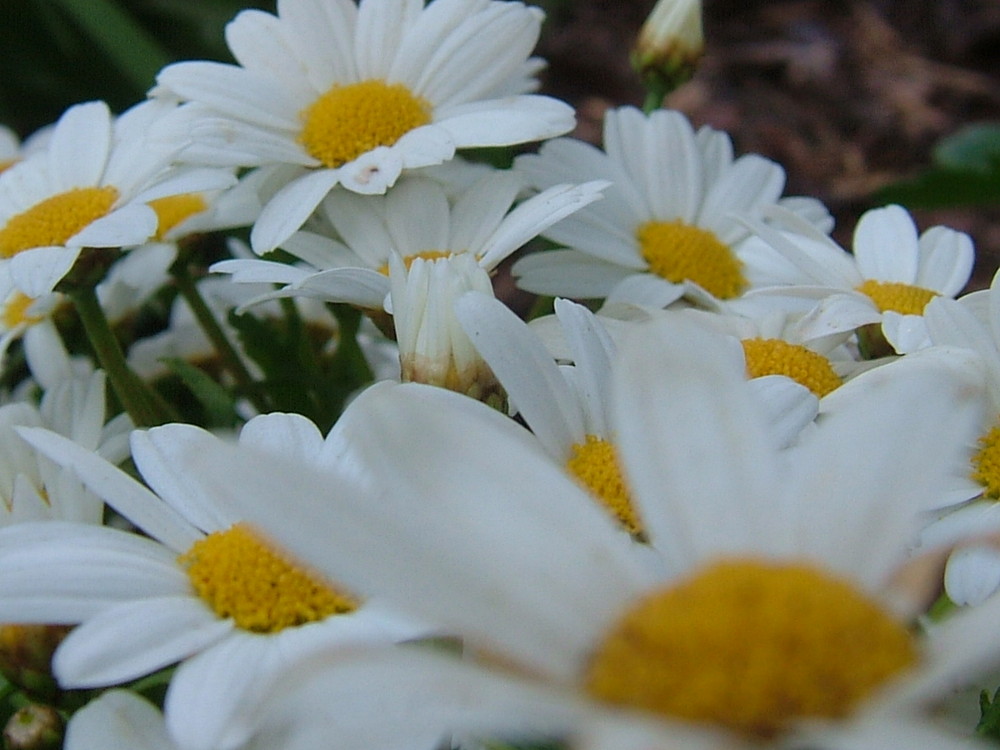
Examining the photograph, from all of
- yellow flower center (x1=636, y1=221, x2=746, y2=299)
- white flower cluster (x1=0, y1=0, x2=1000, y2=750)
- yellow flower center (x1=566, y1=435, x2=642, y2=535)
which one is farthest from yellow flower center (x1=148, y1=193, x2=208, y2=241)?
yellow flower center (x1=566, y1=435, x2=642, y2=535)

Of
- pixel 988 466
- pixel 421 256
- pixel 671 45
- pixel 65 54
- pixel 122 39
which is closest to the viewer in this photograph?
pixel 988 466

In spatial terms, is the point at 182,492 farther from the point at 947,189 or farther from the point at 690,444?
the point at 947,189

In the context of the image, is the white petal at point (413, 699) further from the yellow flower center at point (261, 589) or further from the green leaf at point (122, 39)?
the green leaf at point (122, 39)

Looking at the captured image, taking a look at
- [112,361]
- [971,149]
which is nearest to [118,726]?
[112,361]

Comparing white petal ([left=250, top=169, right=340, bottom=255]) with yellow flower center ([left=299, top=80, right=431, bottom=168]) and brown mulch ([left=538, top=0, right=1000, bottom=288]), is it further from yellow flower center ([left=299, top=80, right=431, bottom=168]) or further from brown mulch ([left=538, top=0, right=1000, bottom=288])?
brown mulch ([left=538, top=0, right=1000, bottom=288])

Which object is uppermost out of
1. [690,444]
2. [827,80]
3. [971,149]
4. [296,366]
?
[690,444]

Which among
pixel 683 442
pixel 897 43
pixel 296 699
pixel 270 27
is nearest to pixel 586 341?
pixel 683 442
